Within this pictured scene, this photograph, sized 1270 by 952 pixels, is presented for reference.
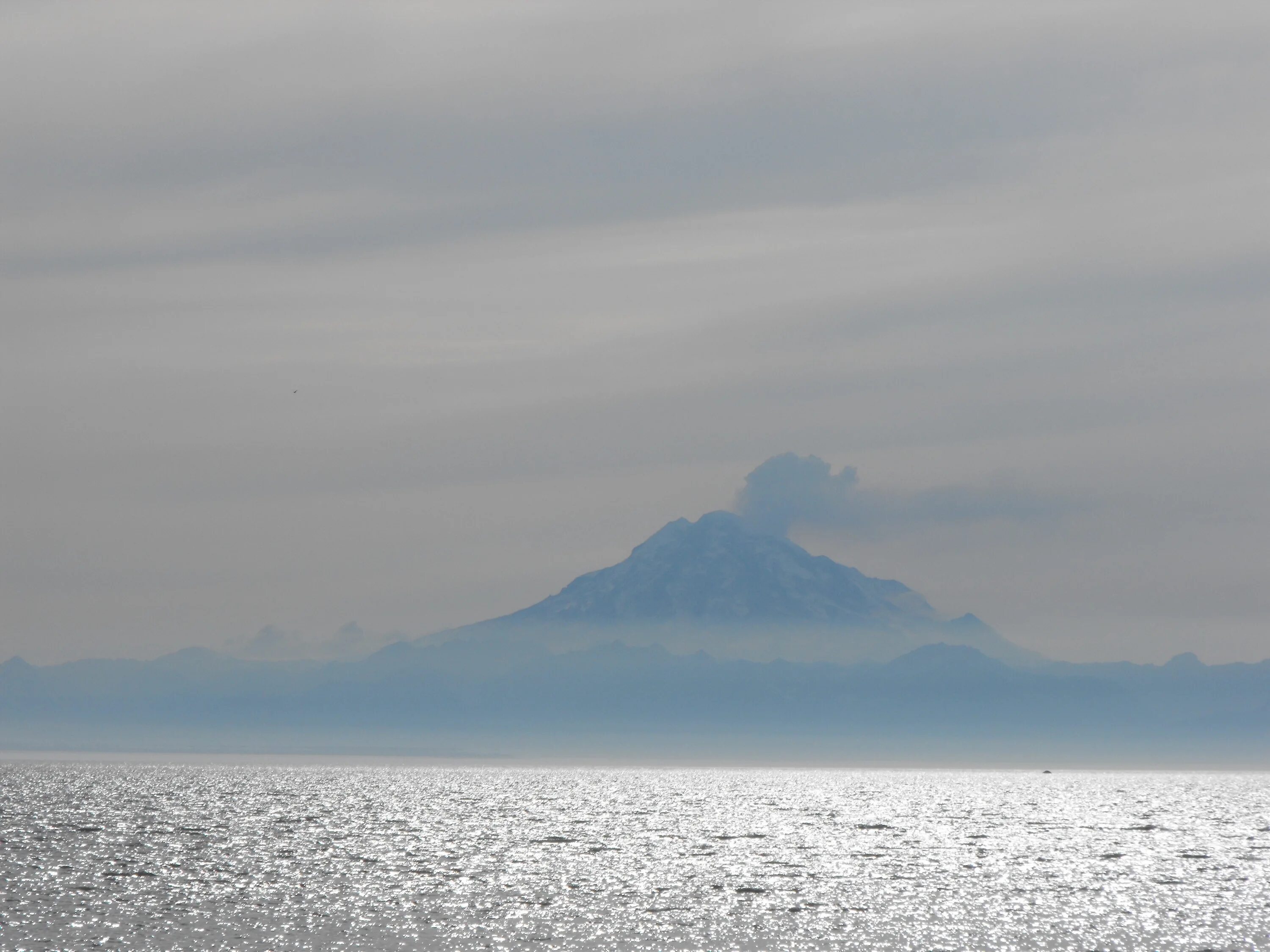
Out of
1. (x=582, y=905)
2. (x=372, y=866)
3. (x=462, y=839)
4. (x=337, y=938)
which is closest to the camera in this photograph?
Result: (x=337, y=938)

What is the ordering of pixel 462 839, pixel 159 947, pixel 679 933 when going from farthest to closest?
pixel 462 839, pixel 679 933, pixel 159 947

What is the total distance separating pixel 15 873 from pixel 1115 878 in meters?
115

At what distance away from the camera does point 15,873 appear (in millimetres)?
131750

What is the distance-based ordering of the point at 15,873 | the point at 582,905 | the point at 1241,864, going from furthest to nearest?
the point at 1241,864
the point at 15,873
the point at 582,905

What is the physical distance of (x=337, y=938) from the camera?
315ft

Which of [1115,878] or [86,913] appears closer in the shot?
[86,913]

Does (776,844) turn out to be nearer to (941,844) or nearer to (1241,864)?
(941,844)

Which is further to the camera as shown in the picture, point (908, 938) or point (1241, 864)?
point (1241, 864)

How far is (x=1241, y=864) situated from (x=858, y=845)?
51.2m

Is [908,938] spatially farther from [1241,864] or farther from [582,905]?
[1241,864]

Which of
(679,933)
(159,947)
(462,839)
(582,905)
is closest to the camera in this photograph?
(159,947)

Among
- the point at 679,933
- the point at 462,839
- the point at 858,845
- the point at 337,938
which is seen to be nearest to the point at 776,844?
the point at 858,845

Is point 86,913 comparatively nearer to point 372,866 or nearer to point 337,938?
point 337,938

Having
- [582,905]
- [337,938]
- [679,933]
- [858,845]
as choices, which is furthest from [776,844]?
[337,938]
